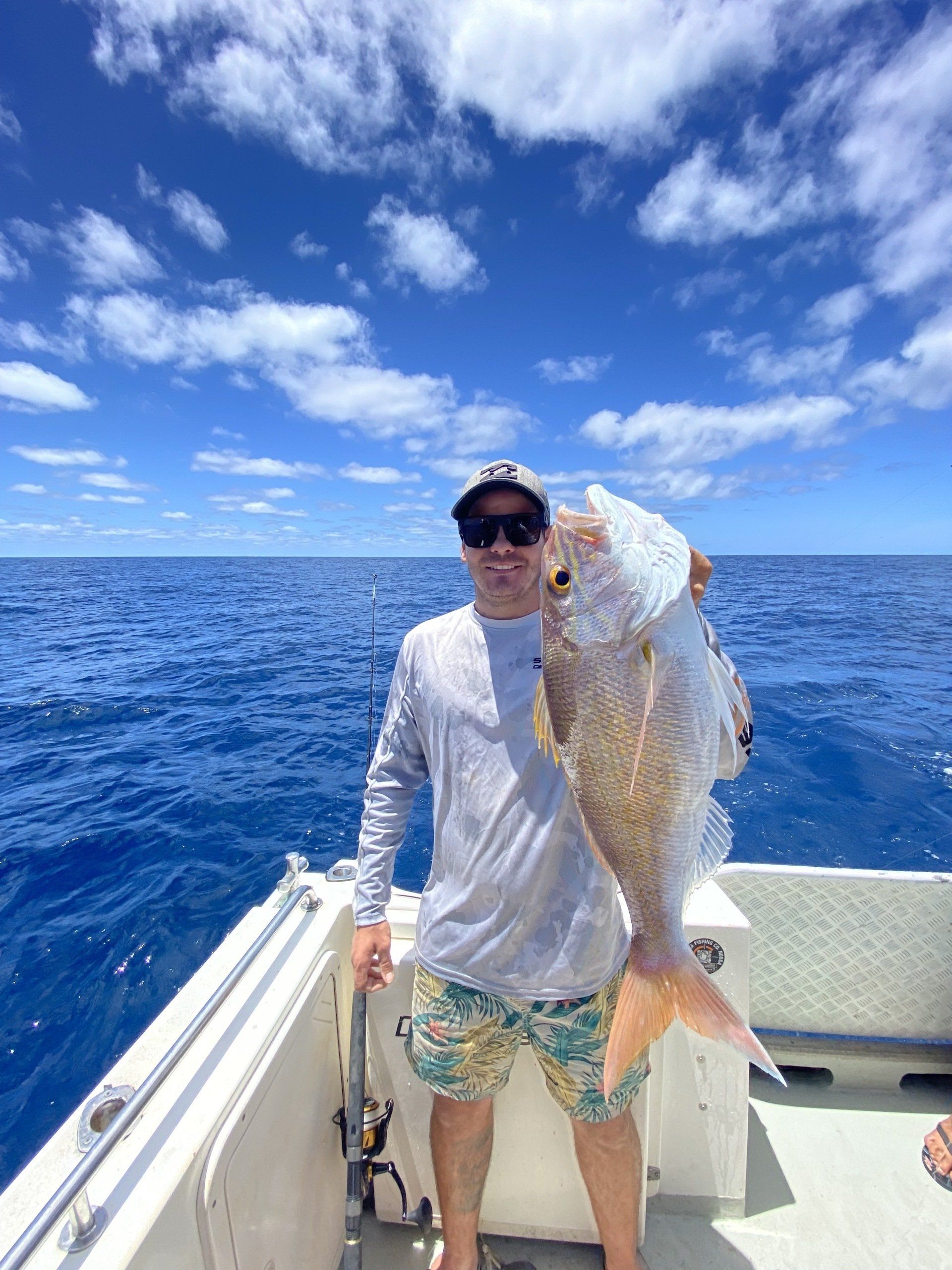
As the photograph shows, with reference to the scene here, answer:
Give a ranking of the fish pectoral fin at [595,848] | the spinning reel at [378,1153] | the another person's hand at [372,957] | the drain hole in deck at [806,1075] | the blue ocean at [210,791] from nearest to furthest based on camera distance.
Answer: the fish pectoral fin at [595,848] < the another person's hand at [372,957] < the spinning reel at [378,1153] < the drain hole in deck at [806,1075] < the blue ocean at [210,791]

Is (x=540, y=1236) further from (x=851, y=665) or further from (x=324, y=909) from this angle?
(x=851, y=665)

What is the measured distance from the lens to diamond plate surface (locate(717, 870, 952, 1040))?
10.2 feet

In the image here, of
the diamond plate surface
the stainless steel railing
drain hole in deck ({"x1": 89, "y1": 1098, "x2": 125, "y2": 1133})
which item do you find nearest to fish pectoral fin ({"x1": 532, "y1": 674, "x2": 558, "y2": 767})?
the stainless steel railing

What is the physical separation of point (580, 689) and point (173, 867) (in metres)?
6.12

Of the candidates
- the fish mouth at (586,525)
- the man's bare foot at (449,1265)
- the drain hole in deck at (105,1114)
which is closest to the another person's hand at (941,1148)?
the man's bare foot at (449,1265)

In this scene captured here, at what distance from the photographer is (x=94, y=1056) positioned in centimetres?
403

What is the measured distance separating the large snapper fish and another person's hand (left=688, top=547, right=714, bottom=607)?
0.06 m

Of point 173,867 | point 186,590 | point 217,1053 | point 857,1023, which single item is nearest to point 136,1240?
point 217,1053

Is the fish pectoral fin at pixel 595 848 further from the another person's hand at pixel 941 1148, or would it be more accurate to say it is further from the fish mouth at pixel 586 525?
the another person's hand at pixel 941 1148

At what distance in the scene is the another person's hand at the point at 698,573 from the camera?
1682 millimetres

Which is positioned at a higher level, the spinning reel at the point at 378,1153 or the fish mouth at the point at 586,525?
the fish mouth at the point at 586,525

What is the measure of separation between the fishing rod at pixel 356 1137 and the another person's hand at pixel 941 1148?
8.45ft

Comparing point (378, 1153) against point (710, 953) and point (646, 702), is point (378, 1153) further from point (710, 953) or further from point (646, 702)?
point (646, 702)

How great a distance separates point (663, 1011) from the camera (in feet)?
5.60
